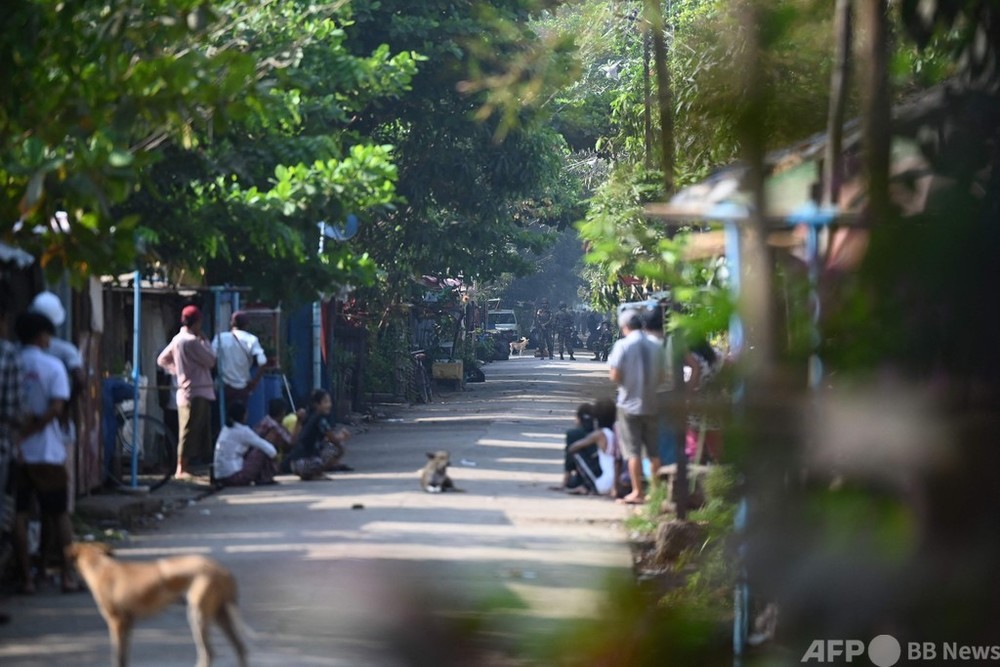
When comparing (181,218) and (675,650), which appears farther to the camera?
(181,218)

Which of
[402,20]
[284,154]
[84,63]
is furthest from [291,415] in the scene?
[84,63]

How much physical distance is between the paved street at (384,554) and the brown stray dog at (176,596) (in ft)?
1.00

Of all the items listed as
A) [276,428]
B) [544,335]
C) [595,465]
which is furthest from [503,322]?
[595,465]

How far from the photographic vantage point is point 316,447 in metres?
15.3

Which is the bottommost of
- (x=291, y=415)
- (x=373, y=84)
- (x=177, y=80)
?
(x=291, y=415)

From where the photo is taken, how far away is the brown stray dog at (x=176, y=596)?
6.42 meters

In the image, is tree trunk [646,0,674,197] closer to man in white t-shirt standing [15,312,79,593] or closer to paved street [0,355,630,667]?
paved street [0,355,630,667]

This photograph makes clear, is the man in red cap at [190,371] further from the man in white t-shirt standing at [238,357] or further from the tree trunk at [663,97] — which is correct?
the tree trunk at [663,97]

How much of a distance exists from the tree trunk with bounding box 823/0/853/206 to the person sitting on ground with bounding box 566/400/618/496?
11928 mm

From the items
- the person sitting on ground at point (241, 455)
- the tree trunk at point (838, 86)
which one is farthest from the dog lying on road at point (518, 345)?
the tree trunk at point (838, 86)

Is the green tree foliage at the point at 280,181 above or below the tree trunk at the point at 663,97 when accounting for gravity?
above

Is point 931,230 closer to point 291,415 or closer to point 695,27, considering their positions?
point 695,27

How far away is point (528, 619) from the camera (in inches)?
58.4

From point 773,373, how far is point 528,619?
33 centimetres
